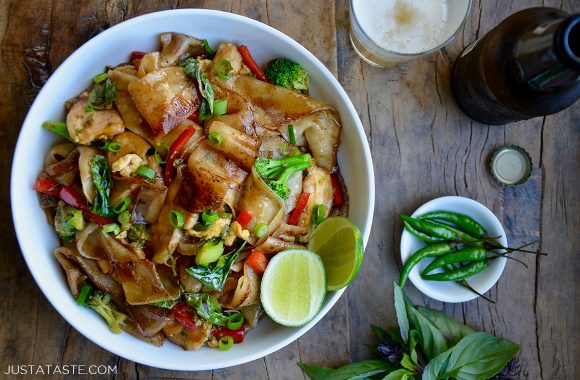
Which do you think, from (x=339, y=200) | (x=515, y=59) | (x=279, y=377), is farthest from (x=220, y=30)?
(x=279, y=377)

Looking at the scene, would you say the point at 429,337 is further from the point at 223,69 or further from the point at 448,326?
the point at 223,69

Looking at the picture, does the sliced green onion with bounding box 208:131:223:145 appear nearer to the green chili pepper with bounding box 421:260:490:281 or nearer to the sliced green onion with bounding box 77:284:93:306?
the sliced green onion with bounding box 77:284:93:306

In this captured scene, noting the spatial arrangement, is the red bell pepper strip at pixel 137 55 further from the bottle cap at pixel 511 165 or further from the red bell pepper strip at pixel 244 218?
the bottle cap at pixel 511 165

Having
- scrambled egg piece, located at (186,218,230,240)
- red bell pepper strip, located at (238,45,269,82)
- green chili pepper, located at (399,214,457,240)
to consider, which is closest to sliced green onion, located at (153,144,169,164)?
scrambled egg piece, located at (186,218,230,240)

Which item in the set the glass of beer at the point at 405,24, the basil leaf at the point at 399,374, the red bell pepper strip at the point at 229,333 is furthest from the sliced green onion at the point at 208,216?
the basil leaf at the point at 399,374

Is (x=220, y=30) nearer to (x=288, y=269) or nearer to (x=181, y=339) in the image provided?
(x=288, y=269)

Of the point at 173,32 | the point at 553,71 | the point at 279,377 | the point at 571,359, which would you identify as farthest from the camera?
the point at 571,359

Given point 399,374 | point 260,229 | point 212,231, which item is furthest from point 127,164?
point 399,374

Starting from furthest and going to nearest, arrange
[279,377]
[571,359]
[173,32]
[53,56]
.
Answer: [571,359] → [279,377] → [53,56] → [173,32]
